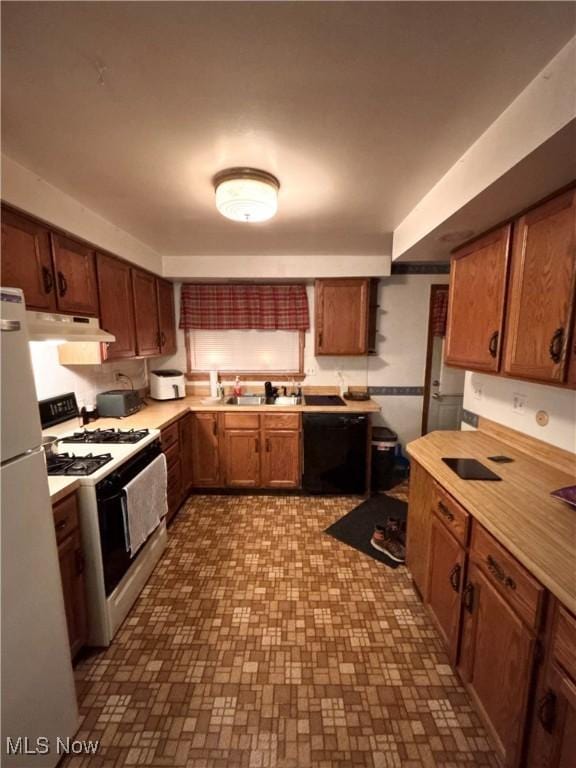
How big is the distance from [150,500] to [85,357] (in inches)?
43.6

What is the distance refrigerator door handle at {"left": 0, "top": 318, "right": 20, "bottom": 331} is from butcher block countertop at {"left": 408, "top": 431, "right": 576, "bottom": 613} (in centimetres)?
168

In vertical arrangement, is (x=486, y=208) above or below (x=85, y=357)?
above

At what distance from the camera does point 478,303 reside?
5.74ft

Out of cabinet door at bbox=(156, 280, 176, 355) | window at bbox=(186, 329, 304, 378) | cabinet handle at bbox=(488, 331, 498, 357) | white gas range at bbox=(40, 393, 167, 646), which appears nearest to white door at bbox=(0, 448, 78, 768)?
white gas range at bbox=(40, 393, 167, 646)

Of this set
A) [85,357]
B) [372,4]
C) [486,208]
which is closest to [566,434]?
[486,208]

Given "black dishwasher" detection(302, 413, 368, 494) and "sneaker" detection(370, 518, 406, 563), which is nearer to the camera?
"sneaker" detection(370, 518, 406, 563)

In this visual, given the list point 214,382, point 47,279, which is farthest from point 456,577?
point 214,382

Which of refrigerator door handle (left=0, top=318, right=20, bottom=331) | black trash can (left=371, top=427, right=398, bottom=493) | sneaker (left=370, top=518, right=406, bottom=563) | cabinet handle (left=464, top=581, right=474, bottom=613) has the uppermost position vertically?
refrigerator door handle (left=0, top=318, right=20, bottom=331)

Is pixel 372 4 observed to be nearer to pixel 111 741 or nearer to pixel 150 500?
pixel 150 500

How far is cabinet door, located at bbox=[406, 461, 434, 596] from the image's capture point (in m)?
1.62

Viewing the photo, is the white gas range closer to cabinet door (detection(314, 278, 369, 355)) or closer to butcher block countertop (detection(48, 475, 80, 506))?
butcher block countertop (detection(48, 475, 80, 506))

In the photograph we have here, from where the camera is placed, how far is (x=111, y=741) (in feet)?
3.87

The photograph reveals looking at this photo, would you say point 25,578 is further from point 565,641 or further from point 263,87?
point 263,87

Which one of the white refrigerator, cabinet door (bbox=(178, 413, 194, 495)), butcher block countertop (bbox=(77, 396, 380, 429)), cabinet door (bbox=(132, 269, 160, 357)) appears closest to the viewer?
the white refrigerator
